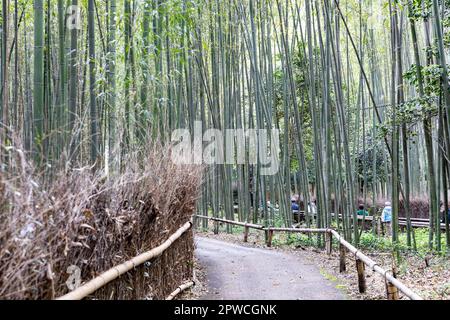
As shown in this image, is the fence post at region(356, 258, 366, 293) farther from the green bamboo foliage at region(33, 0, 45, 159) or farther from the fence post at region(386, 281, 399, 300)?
the green bamboo foliage at region(33, 0, 45, 159)

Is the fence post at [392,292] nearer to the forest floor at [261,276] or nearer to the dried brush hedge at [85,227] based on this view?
the forest floor at [261,276]

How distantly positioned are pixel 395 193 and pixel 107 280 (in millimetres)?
4590

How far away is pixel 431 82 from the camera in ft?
Result: 20.0

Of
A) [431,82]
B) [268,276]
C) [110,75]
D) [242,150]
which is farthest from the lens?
[242,150]

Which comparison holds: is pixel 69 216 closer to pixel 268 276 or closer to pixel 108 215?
pixel 108 215

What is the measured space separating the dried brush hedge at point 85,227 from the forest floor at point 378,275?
3.67 ft

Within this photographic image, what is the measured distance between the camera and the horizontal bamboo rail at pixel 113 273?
7.38 feet

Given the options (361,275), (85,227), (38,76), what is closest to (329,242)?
(361,275)

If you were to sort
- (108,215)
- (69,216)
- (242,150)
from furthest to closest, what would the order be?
(242,150) → (108,215) → (69,216)

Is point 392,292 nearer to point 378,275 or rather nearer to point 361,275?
point 361,275

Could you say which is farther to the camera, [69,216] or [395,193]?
[395,193]

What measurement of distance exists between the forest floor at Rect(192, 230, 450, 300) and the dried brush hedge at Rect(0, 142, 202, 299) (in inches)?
44.1

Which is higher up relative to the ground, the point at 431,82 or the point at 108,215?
the point at 431,82
